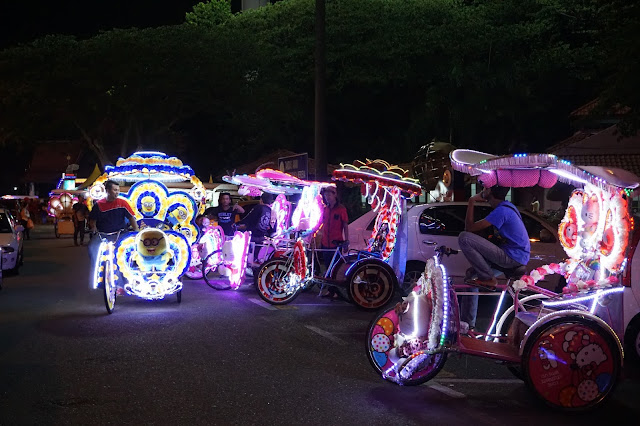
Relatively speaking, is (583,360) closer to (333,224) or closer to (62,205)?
(333,224)

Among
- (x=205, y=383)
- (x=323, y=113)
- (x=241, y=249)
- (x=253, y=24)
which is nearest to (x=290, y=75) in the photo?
(x=253, y=24)

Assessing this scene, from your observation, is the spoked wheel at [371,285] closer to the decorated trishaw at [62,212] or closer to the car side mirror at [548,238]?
the car side mirror at [548,238]

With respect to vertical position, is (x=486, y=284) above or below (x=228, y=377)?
above

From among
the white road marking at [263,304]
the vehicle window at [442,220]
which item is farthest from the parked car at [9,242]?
the vehicle window at [442,220]

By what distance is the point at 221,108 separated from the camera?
120 feet

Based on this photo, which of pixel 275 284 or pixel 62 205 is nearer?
pixel 275 284

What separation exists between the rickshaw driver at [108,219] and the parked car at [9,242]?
5.40 m

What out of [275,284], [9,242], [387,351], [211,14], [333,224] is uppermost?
[211,14]

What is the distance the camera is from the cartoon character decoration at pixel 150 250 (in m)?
10.8

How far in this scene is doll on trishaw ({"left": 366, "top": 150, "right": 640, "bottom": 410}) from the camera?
595 cm

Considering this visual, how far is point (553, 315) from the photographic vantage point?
5980 mm

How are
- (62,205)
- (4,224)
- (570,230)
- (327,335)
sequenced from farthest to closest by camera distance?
(62,205) → (4,224) → (327,335) → (570,230)

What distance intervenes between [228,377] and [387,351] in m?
Result: 1.57

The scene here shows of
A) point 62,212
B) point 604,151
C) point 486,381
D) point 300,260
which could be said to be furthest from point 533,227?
point 62,212
